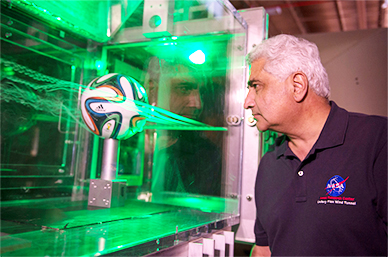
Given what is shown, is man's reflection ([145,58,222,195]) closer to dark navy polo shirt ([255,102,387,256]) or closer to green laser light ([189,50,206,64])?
green laser light ([189,50,206,64])

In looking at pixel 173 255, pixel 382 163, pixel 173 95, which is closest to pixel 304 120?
pixel 382 163

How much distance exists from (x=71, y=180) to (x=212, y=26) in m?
0.85

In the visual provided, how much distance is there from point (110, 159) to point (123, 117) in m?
0.17

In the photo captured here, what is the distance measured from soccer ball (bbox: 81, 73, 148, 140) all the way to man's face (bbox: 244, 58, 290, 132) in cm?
41

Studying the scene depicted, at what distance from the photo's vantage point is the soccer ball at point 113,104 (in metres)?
0.87

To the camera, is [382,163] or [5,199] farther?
[5,199]

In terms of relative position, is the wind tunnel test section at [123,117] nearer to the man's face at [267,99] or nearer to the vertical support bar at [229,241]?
the vertical support bar at [229,241]

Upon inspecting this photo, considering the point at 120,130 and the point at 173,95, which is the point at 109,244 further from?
the point at 173,95

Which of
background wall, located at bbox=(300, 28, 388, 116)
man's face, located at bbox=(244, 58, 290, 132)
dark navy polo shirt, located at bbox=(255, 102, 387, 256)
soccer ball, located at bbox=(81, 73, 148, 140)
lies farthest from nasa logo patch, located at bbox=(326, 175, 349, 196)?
background wall, located at bbox=(300, 28, 388, 116)

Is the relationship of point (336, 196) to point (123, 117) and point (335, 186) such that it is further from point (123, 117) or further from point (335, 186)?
point (123, 117)

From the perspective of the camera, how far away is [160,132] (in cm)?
117

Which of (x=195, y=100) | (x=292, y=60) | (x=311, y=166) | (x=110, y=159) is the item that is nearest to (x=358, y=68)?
(x=292, y=60)

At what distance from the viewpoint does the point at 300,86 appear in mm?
1050

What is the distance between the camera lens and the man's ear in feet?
3.44
